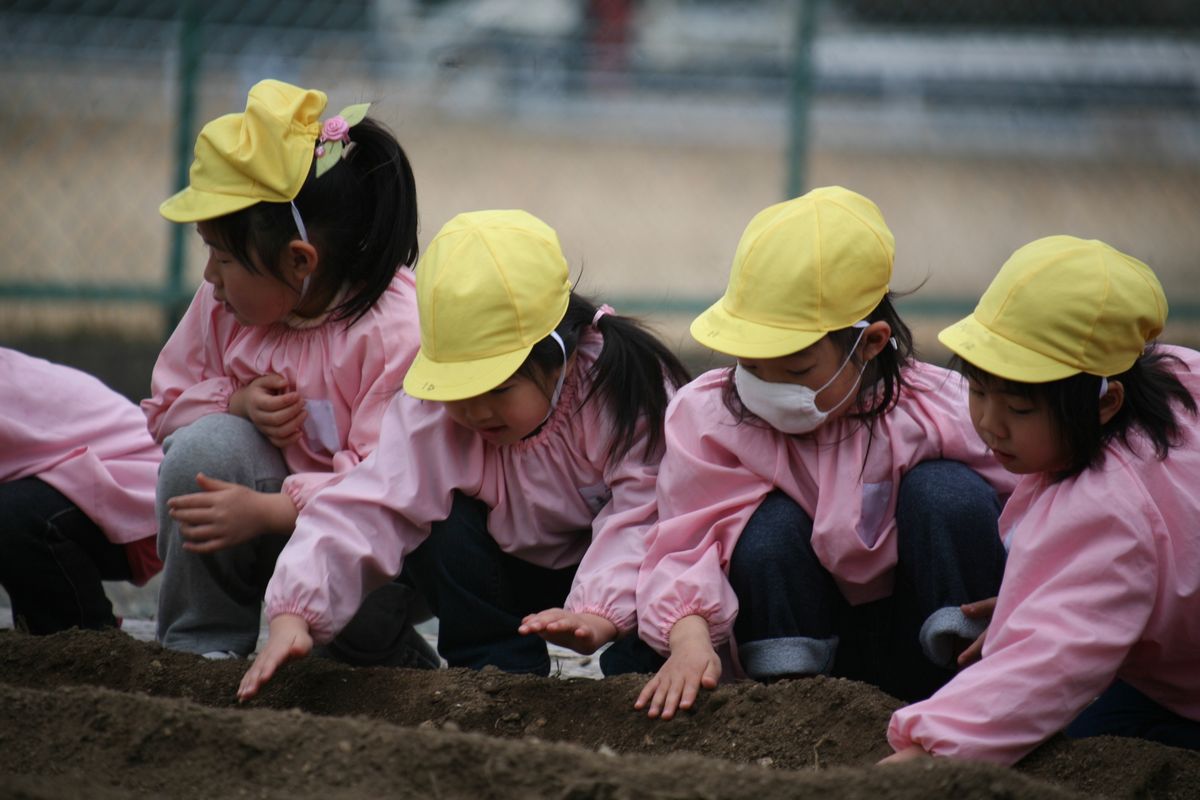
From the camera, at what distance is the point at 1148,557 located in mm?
2248

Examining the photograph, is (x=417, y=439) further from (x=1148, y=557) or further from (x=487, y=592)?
(x=1148, y=557)

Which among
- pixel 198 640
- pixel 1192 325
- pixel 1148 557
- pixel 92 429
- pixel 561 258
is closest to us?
pixel 1148 557

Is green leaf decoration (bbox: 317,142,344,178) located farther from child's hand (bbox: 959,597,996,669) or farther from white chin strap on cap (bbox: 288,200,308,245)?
child's hand (bbox: 959,597,996,669)

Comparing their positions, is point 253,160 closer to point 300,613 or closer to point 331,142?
point 331,142

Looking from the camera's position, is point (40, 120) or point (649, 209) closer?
point (40, 120)

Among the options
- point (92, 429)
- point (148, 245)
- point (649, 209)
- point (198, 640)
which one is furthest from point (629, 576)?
point (649, 209)

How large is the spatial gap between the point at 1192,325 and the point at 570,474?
4.71m

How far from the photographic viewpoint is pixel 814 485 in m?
2.84

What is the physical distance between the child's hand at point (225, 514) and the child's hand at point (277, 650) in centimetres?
31

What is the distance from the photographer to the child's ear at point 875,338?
271cm

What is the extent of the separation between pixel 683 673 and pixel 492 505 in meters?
0.60

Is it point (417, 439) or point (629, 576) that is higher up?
point (417, 439)

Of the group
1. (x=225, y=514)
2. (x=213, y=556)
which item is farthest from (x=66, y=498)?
(x=225, y=514)

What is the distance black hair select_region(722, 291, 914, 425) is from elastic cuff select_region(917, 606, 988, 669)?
394mm
